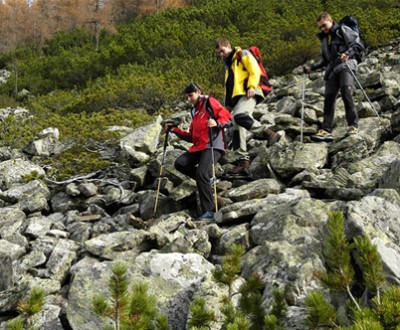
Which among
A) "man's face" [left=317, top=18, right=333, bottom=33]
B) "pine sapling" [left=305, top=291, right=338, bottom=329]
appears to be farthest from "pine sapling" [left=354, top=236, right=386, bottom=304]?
"man's face" [left=317, top=18, right=333, bottom=33]

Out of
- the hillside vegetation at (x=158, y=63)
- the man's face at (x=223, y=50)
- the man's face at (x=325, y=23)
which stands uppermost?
the man's face at (x=325, y=23)

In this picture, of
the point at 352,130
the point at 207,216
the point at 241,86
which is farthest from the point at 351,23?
the point at 207,216

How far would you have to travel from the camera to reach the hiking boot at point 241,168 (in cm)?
665

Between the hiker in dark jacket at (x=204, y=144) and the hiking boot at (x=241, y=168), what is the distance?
2.61 feet

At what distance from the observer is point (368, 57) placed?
559 inches

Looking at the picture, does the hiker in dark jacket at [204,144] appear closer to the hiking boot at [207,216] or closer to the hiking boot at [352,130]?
the hiking boot at [207,216]

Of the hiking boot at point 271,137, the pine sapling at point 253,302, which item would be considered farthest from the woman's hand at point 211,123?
the pine sapling at point 253,302

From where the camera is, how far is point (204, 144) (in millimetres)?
5812

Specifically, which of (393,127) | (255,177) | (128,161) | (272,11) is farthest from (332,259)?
(272,11)

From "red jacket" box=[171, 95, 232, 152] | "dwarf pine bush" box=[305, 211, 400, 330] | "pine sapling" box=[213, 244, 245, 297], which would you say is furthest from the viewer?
"red jacket" box=[171, 95, 232, 152]

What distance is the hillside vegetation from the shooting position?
12.6 m

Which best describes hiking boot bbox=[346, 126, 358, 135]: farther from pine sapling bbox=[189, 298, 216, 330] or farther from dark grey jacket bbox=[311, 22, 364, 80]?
pine sapling bbox=[189, 298, 216, 330]

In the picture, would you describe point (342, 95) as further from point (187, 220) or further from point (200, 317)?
point (200, 317)

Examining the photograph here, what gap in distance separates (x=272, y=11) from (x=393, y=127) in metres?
18.4
